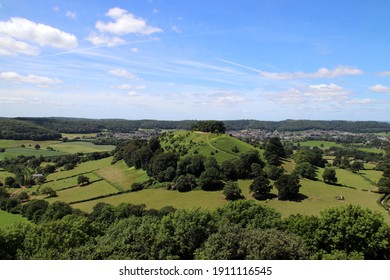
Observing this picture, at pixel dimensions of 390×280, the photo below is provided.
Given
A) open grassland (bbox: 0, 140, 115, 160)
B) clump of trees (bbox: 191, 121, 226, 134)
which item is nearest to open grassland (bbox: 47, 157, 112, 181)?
open grassland (bbox: 0, 140, 115, 160)

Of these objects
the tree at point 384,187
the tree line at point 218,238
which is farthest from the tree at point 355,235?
the tree at point 384,187

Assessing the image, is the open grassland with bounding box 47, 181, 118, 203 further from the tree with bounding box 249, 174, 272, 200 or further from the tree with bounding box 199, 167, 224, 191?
the tree with bounding box 249, 174, 272, 200

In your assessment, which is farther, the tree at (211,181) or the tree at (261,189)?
the tree at (211,181)

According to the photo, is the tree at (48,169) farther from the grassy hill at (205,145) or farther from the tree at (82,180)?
the grassy hill at (205,145)

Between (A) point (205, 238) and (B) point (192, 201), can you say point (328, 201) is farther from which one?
(A) point (205, 238)

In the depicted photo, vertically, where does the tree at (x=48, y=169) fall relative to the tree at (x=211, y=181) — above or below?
below

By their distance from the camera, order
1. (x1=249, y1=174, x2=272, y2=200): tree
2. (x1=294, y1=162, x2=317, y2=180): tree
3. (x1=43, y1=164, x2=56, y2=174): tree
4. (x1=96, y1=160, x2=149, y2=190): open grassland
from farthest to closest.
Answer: (x1=43, y1=164, x2=56, y2=174): tree < (x1=96, y1=160, x2=149, y2=190): open grassland < (x1=294, y1=162, x2=317, y2=180): tree < (x1=249, y1=174, x2=272, y2=200): tree
